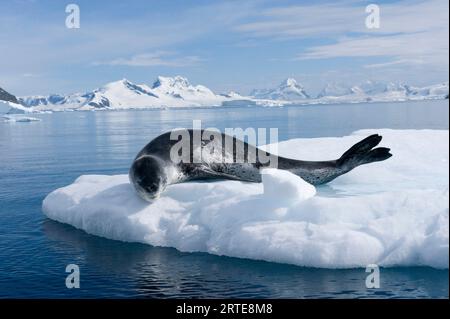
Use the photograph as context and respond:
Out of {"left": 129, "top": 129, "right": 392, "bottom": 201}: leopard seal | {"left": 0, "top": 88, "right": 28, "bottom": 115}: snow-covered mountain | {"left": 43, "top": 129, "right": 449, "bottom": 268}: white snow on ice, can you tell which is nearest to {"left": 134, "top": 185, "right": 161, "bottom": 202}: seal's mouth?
{"left": 43, "top": 129, "right": 449, "bottom": 268}: white snow on ice

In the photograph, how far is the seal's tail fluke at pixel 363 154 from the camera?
11719 mm

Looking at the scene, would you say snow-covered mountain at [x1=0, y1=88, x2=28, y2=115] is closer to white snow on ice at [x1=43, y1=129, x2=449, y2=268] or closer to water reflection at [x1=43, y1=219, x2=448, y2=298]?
white snow on ice at [x1=43, y1=129, x2=449, y2=268]

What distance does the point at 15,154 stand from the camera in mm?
28734

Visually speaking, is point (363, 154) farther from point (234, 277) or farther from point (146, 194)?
point (234, 277)

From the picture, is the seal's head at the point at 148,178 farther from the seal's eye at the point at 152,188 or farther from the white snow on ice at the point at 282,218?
the white snow on ice at the point at 282,218

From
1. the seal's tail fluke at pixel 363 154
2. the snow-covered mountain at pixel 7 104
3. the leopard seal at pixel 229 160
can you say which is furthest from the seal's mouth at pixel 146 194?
the snow-covered mountain at pixel 7 104

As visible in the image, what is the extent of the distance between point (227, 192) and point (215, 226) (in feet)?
3.31

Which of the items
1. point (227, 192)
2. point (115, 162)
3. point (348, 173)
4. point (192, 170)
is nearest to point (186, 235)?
point (227, 192)

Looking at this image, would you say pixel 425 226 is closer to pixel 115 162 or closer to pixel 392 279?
pixel 392 279

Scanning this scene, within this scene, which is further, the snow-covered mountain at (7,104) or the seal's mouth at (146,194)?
the snow-covered mountain at (7,104)

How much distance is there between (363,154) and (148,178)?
4943mm

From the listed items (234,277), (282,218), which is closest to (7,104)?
(282,218)

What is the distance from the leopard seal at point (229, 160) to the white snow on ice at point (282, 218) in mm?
483

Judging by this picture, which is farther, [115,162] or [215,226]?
[115,162]
